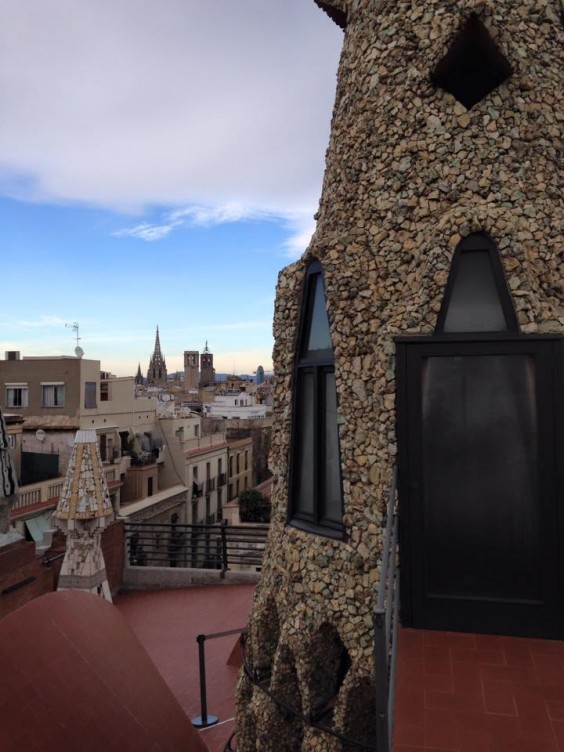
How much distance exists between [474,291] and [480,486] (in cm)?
147

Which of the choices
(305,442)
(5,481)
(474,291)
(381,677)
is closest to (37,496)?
(5,481)

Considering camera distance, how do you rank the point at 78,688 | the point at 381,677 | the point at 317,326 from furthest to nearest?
1. the point at 317,326
2. the point at 78,688
3. the point at 381,677

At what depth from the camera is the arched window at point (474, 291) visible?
14.5 feet

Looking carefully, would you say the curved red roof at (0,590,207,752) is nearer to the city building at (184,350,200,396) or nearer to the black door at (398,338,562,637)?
the black door at (398,338,562,637)

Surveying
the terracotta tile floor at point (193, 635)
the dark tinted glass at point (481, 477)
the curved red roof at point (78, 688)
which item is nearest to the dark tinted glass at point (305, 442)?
the dark tinted glass at point (481, 477)

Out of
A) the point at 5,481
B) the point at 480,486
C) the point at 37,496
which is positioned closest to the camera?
the point at 480,486

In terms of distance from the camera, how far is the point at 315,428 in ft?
17.1

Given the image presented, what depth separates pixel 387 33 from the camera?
523cm

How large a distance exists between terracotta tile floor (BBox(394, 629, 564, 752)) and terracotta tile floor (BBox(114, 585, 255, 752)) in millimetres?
4794

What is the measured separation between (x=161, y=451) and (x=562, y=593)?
30921 mm

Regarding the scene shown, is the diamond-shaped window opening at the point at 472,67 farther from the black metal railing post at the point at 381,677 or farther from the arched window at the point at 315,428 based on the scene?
the black metal railing post at the point at 381,677

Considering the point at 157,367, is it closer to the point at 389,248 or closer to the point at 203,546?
the point at 203,546

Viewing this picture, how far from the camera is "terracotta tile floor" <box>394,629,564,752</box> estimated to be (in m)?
3.08

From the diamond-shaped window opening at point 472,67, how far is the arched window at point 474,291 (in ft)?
5.14
